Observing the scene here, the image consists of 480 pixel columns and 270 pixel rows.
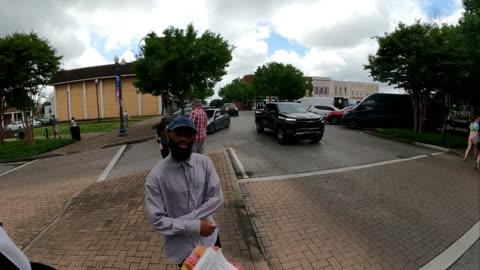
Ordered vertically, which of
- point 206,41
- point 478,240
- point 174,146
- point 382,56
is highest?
point 206,41

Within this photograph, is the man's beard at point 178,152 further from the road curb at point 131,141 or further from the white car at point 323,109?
the white car at point 323,109

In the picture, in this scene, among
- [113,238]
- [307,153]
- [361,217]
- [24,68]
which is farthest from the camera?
[24,68]

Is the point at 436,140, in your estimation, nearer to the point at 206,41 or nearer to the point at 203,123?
the point at 203,123

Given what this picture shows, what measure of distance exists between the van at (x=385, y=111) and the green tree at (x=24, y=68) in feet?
61.2

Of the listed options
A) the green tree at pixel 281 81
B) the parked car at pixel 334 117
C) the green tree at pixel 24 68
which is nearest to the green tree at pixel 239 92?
the green tree at pixel 281 81

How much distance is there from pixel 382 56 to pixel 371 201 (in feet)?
38.3

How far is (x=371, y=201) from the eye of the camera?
6297mm

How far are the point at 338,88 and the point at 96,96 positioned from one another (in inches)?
2552

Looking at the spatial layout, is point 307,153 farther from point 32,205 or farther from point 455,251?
point 32,205

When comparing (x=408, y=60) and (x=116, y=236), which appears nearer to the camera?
(x=116, y=236)

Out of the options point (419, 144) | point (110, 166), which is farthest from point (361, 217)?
point (419, 144)

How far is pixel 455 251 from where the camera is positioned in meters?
4.64

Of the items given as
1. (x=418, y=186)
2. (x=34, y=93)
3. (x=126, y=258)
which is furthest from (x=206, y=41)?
(x=126, y=258)

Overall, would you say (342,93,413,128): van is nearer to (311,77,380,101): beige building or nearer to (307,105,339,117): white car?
(307,105,339,117): white car
